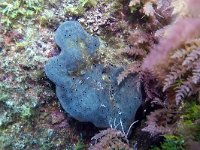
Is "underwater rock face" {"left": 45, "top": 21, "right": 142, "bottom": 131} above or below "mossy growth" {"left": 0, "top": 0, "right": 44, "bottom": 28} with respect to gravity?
below

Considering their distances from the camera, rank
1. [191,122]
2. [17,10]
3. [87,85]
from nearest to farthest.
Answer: [191,122], [87,85], [17,10]

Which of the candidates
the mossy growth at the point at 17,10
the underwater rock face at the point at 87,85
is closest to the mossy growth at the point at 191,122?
the underwater rock face at the point at 87,85

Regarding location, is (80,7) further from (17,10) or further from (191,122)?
(191,122)

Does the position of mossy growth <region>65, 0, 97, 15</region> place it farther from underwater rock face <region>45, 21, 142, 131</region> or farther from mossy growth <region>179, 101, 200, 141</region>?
mossy growth <region>179, 101, 200, 141</region>

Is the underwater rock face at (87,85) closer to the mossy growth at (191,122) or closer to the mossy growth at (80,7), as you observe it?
the mossy growth at (80,7)

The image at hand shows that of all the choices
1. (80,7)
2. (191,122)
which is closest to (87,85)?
(80,7)

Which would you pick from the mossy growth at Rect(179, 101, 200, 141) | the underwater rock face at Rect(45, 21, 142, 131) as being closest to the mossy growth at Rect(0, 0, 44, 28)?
the underwater rock face at Rect(45, 21, 142, 131)

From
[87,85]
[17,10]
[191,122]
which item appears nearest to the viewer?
[191,122]

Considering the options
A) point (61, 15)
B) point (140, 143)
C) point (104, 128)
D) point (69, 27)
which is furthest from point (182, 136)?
point (61, 15)

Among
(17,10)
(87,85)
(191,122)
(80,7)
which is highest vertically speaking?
(80,7)
